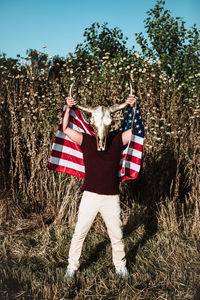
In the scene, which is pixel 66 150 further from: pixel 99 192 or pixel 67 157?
pixel 99 192

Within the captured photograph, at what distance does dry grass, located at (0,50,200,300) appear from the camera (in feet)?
8.73

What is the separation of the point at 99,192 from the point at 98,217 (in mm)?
1399

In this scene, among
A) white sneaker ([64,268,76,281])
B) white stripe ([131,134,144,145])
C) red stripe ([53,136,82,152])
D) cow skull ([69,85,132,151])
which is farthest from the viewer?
red stripe ([53,136,82,152])

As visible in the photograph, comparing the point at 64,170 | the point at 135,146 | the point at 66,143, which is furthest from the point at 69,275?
the point at 135,146

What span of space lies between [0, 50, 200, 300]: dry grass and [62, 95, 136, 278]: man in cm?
38

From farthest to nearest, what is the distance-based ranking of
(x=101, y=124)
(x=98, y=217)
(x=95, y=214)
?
(x=98, y=217) < (x=95, y=214) < (x=101, y=124)

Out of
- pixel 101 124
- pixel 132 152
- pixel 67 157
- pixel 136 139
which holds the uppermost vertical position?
pixel 101 124

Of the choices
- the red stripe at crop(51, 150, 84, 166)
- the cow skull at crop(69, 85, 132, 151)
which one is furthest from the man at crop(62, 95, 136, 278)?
the red stripe at crop(51, 150, 84, 166)

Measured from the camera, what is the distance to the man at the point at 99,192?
8.30 ft

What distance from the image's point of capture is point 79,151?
300 centimetres

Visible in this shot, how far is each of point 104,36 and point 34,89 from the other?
5.58 metres

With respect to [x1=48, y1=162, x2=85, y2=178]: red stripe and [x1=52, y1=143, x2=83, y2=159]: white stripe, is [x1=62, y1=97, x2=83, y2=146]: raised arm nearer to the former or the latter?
[x1=52, y1=143, x2=83, y2=159]: white stripe

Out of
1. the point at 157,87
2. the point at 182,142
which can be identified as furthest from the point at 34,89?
the point at 182,142

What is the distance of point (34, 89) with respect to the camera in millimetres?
4465
